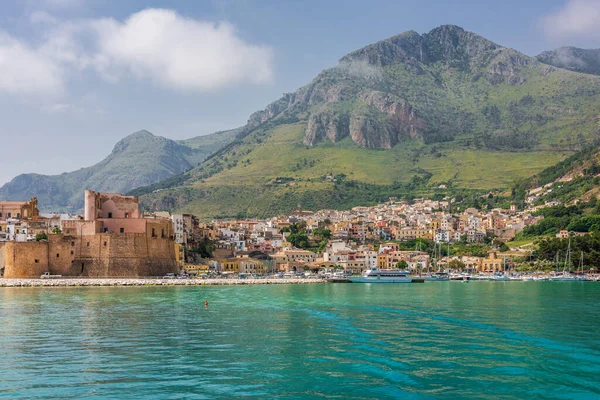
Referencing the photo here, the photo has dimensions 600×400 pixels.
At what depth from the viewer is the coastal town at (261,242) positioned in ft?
219

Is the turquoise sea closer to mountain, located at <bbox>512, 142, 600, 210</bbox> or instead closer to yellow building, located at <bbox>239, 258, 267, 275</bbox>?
yellow building, located at <bbox>239, 258, 267, 275</bbox>

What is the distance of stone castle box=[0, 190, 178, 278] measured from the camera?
65.6 metres

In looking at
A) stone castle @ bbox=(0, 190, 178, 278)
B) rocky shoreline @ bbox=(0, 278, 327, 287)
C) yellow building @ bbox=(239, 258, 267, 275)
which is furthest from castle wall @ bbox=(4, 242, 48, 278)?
yellow building @ bbox=(239, 258, 267, 275)

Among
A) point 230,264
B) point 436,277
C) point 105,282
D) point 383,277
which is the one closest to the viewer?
point 105,282

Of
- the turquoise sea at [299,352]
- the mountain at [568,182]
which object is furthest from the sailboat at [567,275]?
the turquoise sea at [299,352]

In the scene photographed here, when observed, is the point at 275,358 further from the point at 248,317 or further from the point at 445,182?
the point at 445,182

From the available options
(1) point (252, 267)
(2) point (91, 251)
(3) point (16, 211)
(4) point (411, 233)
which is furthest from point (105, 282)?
(4) point (411, 233)

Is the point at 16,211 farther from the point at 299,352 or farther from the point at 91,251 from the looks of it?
the point at 299,352

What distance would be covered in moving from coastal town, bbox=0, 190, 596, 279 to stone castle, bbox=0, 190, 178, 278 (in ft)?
0.32

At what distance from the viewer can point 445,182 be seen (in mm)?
183250

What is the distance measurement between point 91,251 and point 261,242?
50885 mm

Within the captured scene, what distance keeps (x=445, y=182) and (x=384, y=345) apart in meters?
163

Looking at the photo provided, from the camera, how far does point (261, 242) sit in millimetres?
115938

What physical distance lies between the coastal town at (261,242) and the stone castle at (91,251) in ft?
0.32
